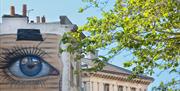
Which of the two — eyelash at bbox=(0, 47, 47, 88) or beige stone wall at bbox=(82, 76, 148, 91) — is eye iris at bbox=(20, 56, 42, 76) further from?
beige stone wall at bbox=(82, 76, 148, 91)

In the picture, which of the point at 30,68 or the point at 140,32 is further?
the point at 30,68

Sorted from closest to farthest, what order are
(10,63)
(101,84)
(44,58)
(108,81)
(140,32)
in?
(140,32) < (10,63) < (44,58) < (101,84) < (108,81)

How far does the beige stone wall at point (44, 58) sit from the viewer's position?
51344 millimetres

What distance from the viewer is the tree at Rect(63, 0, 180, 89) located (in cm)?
2452

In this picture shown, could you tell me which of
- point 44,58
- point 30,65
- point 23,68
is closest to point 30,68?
point 30,65

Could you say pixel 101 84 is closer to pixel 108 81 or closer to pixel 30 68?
pixel 108 81

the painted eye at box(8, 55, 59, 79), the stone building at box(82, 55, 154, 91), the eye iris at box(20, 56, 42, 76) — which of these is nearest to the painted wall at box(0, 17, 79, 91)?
the painted eye at box(8, 55, 59, 79)

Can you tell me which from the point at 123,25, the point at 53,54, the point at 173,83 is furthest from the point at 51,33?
the point at 123,25

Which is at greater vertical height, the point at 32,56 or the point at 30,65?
the point at 32,56

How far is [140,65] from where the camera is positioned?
25.6 meters

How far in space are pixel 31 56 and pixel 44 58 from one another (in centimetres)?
103

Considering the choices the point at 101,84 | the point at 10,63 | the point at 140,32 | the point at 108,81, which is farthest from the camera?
the point at 108,81

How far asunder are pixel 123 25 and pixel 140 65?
5.97 ft

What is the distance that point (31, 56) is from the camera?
5222 cm
